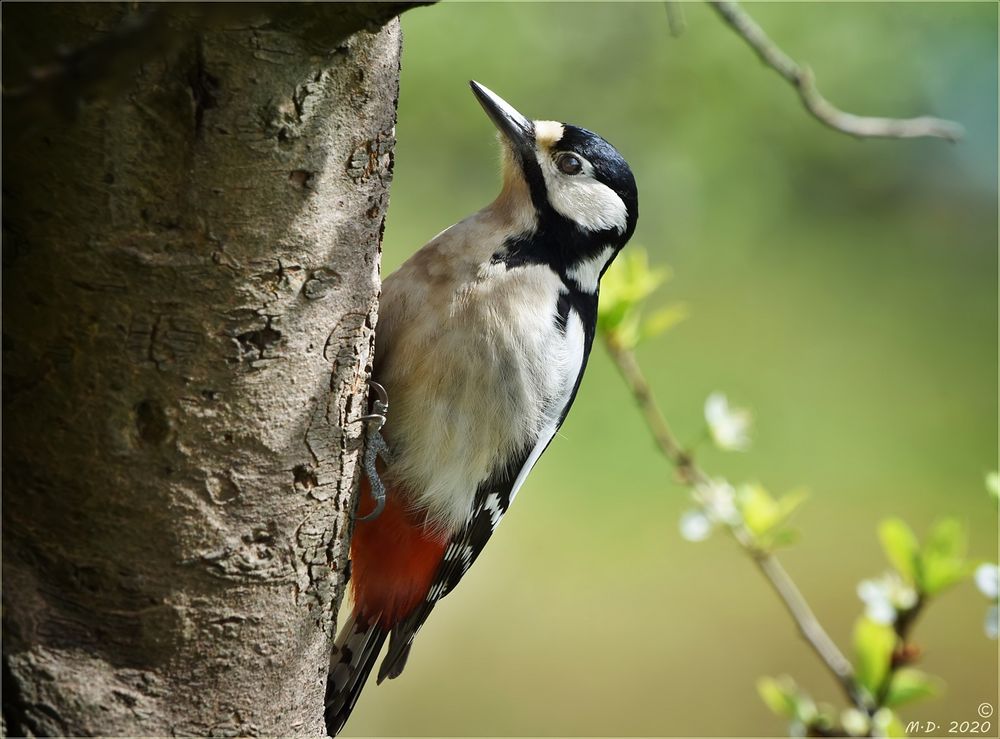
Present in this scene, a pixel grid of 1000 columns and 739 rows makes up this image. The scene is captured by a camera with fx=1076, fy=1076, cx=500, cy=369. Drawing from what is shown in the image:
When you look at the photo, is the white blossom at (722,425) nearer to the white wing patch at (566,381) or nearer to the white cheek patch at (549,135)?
the white wing patch at (566,381)

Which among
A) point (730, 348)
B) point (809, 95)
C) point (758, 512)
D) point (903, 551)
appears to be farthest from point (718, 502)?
point (730, 348)

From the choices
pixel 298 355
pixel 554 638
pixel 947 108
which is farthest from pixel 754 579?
pixel 298 355

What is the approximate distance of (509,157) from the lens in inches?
92.0

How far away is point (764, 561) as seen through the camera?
81.0 inches

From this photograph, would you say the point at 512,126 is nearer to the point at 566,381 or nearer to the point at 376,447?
the point at 566,381

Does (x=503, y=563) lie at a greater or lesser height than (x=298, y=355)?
lesser

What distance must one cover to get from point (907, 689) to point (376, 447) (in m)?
1.01

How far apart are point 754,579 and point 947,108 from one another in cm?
304

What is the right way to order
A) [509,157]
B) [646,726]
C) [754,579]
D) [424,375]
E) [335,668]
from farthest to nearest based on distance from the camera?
[754,579] → [646,726] → [509,157] → [335,668] → [424,375]

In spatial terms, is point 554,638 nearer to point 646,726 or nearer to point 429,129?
point 646,726

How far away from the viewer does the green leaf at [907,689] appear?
6.02ft

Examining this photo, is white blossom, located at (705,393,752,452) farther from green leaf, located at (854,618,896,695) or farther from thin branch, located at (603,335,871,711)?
green leaf, located at (854,618,896,695)

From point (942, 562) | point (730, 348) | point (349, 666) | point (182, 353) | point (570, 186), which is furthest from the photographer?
point (730, 348)

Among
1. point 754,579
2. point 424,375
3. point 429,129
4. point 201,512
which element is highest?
point 201,512
